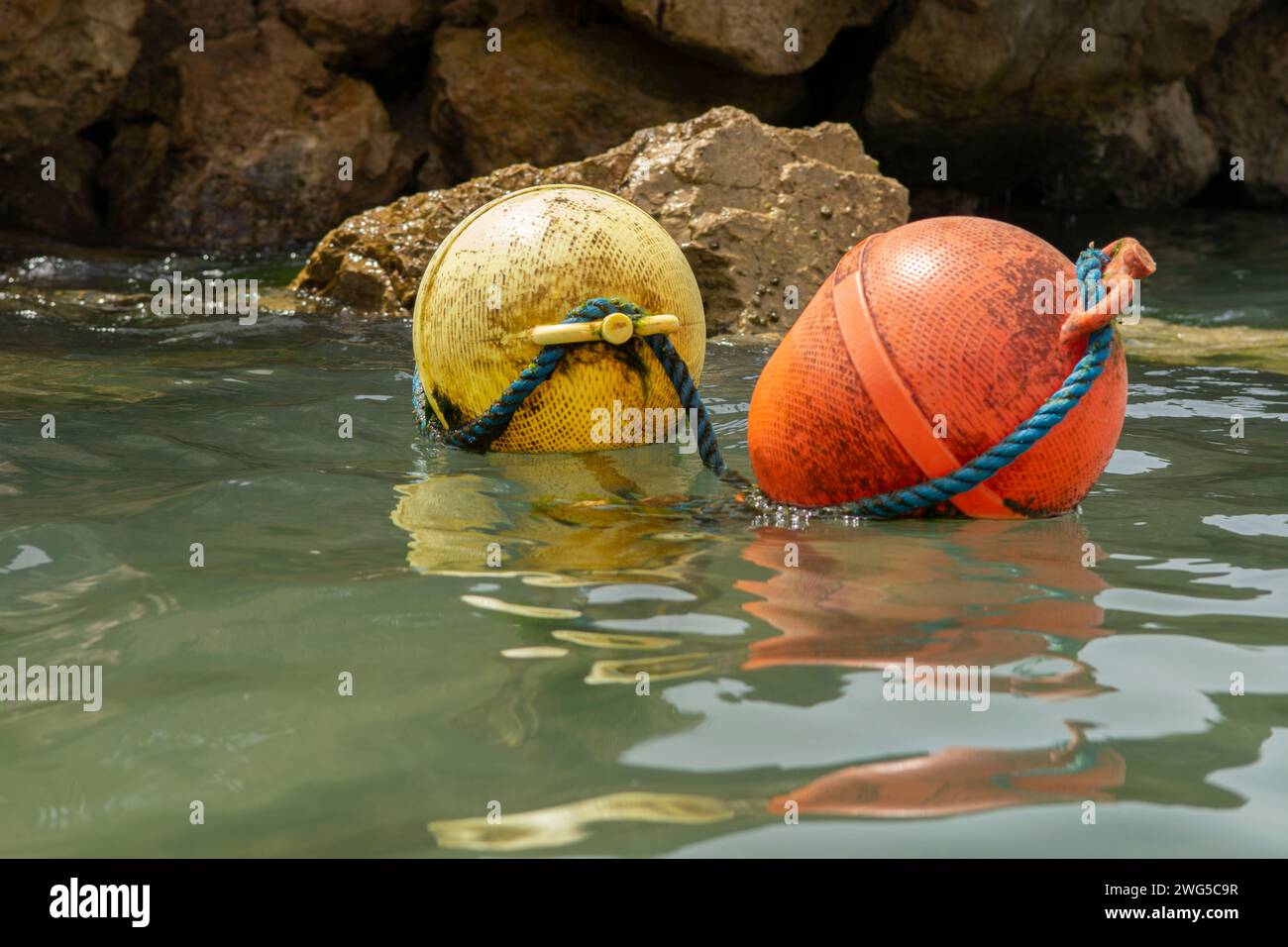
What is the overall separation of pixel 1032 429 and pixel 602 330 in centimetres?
175

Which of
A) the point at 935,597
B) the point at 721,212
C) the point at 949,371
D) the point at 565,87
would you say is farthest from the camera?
the point at 565,87

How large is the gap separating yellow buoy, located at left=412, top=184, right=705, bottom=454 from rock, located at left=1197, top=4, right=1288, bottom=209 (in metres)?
13.0

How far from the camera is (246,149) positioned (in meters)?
13.4

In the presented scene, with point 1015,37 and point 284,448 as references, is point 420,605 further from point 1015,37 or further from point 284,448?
point 1015,37

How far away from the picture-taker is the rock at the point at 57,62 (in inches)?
441

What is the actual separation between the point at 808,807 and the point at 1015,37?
39.2 ft

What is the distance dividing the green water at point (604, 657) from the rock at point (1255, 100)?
11836 mm

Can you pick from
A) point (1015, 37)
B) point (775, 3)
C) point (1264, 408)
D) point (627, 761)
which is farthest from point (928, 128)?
point (627, 761)

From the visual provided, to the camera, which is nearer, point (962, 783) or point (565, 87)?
point (962, 783)

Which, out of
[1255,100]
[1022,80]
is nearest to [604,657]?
[1022,80]

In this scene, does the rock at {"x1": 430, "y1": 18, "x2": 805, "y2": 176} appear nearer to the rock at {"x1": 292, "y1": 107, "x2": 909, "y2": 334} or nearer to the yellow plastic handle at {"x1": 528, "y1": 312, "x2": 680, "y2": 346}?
the rock at {"x1": 292, "y1": 107, "x2": 909, "y2": 334}

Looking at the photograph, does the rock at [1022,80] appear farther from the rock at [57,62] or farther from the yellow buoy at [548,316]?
the yellow buoy at [548,316]

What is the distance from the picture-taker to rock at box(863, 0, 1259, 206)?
512 inches

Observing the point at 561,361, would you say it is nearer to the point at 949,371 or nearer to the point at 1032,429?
A: the point at 949,371
